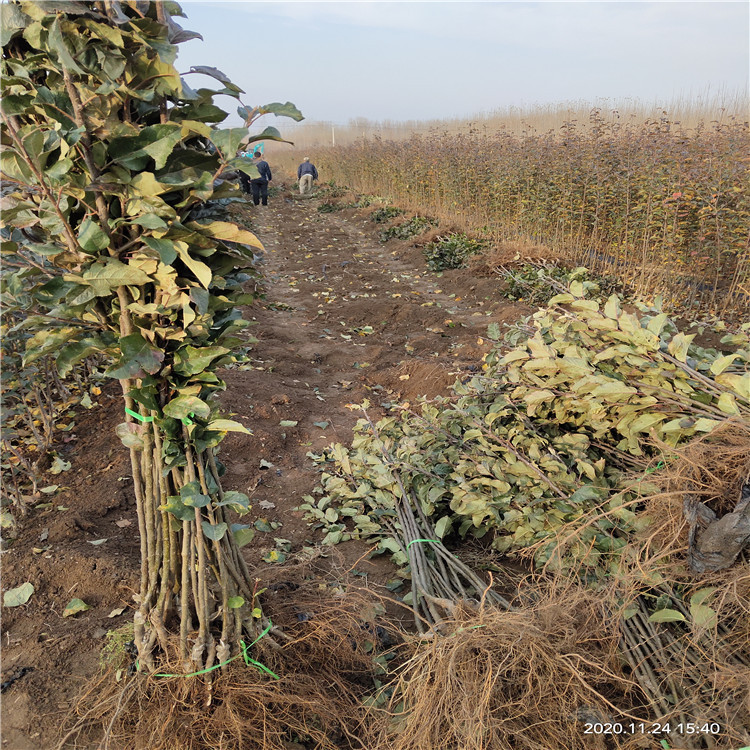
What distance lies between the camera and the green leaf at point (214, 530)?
5.14 feet

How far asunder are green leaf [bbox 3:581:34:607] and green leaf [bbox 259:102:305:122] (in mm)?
2206

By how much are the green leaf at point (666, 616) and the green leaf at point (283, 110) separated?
1915 millimetres

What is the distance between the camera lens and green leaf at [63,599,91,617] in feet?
7.40

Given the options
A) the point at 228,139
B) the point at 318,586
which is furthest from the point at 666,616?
the point at 228,139

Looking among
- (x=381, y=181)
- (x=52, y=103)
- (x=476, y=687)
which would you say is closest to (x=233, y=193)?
(x=52, y=103)

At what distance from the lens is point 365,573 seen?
2662mm

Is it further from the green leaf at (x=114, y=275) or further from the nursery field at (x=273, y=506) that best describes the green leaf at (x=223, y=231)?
the green leaf at (x=114, y=275)

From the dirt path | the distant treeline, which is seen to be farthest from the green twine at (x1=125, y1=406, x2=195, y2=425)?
the distant treeline

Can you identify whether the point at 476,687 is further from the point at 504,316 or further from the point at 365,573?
the point at 504,316

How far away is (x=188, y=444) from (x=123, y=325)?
1.27 ft

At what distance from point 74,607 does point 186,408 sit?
136 centimetres

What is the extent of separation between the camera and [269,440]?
3.86 m

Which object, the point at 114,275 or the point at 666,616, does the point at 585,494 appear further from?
the point at 114,275

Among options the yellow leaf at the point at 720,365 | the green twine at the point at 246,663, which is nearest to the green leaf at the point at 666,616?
the yellow leaf at the point at 720,365
